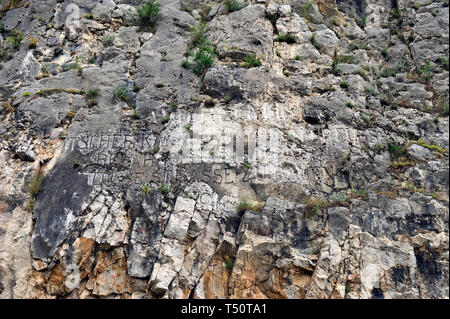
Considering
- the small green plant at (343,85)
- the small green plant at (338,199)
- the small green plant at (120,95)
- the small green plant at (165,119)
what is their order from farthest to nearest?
the small green plant at (343,85)
the small green plant at (120,95)
the small green plant at (165,119)
the small green plant at (338,199)

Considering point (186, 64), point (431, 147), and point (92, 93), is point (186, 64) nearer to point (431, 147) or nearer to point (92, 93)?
point (92, 93)

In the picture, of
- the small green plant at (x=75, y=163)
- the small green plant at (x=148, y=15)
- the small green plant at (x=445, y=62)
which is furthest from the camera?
the small green plant at (x=148, y=15)

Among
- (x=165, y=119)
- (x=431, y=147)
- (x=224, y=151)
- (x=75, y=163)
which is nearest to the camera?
(x=75, y=163)

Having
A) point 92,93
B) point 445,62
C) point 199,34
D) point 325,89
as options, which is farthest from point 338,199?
point 92,93

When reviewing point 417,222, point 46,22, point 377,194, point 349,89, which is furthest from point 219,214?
point 46,22

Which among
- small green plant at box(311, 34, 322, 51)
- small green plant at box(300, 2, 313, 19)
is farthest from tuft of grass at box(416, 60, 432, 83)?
small green plant at box(300, 2, 313, 19)

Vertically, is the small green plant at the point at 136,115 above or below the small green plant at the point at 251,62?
below

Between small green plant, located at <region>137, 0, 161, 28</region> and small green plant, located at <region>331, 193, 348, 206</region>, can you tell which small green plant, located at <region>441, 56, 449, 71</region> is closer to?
small green plant, located at <region>331, 193, 348, 206</region>

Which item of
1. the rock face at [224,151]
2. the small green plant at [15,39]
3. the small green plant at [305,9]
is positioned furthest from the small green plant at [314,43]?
the small green plant at [15,39]

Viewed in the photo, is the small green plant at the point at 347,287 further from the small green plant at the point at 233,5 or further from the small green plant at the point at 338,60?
the small green plant at the point at 233,5
